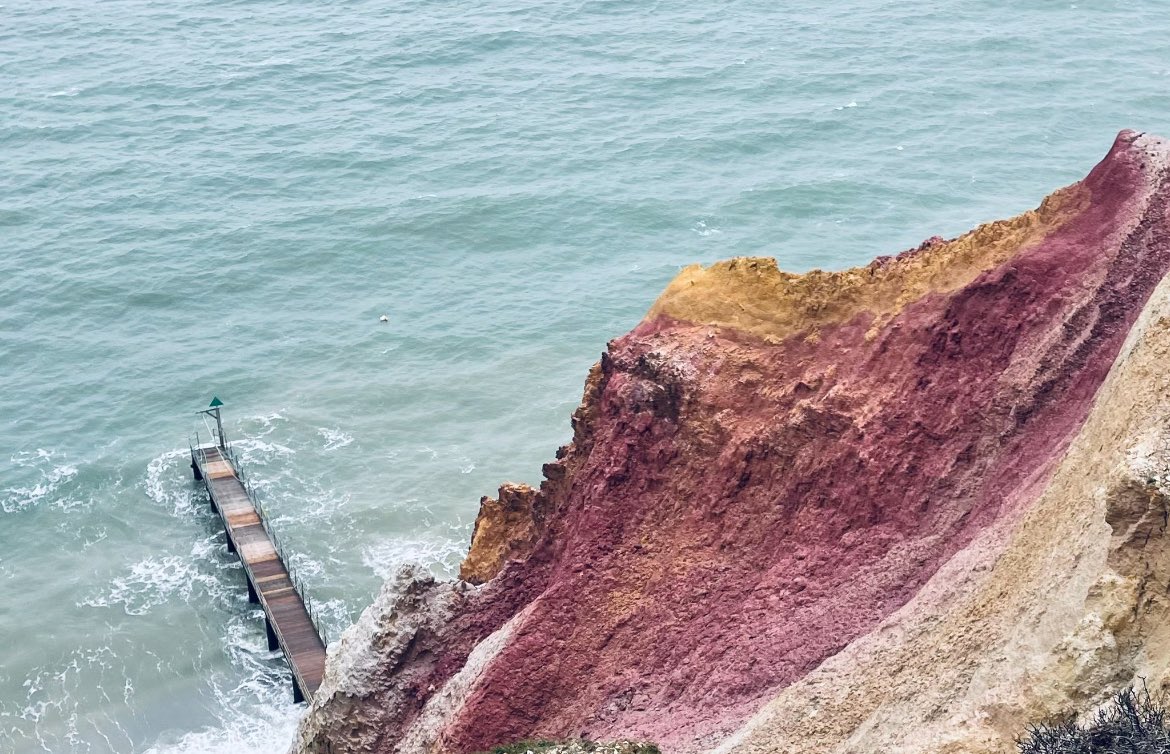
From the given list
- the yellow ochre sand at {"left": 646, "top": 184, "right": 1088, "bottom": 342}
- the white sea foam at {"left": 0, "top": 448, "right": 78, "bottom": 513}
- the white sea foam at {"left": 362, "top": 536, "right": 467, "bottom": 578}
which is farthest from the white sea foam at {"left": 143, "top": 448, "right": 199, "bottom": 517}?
the yellow ochre sand at {"left": 646, "top": 184, "right": 1088, "bottom": 342}

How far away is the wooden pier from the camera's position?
195 ft

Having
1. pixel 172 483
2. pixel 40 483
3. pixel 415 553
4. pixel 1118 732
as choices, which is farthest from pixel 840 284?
pixel 40 483

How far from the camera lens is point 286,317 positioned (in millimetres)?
90875

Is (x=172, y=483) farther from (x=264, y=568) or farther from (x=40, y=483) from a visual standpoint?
(x=264, y=568)

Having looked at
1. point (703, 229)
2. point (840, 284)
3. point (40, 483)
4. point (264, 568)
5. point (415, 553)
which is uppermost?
point (840, 284)

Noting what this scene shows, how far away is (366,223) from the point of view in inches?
4021

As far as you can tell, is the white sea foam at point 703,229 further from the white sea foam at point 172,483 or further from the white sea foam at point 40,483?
the white sea foam at point 40,483

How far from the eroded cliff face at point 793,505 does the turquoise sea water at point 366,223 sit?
1004 inches

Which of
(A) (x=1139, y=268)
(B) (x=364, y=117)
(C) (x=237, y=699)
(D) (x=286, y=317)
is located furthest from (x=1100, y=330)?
(B) (x=364, y=117)

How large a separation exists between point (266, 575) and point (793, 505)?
38664 millimetres

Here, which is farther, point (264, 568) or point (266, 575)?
point (264, 568)

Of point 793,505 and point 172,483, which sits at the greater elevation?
point 793,505

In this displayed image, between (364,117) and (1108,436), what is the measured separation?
10348cm

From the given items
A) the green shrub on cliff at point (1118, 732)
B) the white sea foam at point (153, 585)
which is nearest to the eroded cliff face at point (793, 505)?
the green shrub on cliff at point (1118, 732)
